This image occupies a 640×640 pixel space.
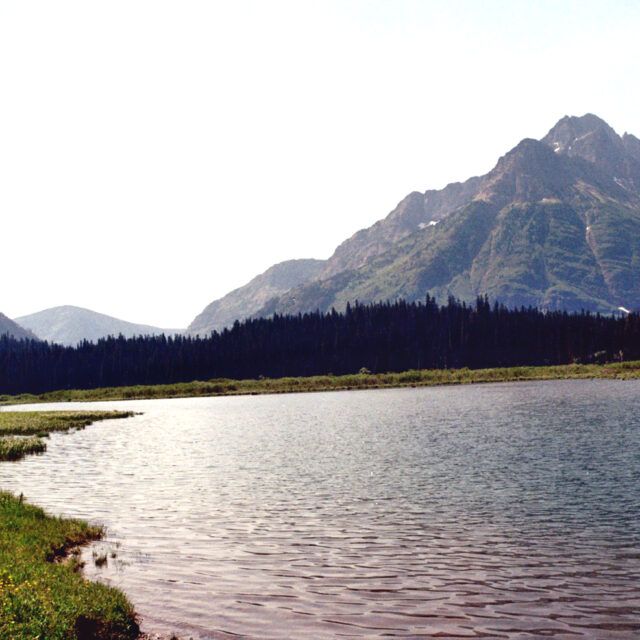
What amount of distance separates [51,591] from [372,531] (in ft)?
43.0

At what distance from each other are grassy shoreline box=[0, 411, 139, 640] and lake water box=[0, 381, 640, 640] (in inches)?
41.6

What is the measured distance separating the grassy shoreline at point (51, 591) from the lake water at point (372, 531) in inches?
41.6

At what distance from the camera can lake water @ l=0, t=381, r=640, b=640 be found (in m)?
16.8

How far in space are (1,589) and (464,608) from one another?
11.8 metres

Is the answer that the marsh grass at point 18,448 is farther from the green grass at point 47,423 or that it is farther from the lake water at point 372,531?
the green grass at point 47,423

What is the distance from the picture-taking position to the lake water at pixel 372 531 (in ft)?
55.1

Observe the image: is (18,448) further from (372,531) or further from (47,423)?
(372,531)

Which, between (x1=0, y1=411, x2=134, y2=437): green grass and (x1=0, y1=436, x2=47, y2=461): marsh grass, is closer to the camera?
(x1=0, y1=436, x2=47, y2=461): marsh grass

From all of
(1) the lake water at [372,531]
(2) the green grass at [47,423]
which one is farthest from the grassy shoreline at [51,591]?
(2) the green grass at [47,423]

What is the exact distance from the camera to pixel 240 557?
22875 mm

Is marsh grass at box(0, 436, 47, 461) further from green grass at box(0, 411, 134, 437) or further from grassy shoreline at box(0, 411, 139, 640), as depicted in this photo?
grassy shoreline at box(0, 411, 139, 640)

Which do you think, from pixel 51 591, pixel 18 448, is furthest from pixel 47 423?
pixel 51 591

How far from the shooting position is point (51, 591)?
53.5 feet

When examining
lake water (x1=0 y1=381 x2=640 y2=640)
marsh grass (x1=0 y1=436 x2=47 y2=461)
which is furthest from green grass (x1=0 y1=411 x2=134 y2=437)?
lake water (x1=0 y1=381 x2=640 y2=640)
